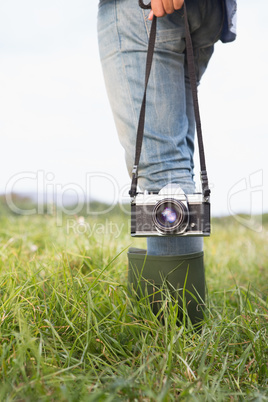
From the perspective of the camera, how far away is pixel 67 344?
42.1 inches

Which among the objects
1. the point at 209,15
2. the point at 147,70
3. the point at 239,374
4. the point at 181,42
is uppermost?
the point at 209,15

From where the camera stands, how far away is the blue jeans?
1296 mm

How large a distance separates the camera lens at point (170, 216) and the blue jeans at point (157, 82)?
0.29ft

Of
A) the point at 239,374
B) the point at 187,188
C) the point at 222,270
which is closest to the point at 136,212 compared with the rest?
the point at 187,188

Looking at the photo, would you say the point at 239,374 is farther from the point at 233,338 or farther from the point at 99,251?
the point at 99,251

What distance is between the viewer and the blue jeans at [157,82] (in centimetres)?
130

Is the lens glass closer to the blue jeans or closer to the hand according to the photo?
the blue jeans

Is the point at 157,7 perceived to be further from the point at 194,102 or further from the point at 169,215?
the point at 169,215

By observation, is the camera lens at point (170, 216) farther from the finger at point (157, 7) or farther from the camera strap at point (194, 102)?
the finger at point (157, 7)

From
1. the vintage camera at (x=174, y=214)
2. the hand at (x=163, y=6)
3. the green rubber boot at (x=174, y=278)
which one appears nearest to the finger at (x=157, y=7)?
the hand at (x=163, y=6)

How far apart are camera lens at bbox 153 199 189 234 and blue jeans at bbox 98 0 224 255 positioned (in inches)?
3.5

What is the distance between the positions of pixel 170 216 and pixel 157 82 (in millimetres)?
486

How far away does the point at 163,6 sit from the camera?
121 cm

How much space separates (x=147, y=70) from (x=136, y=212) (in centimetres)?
50
